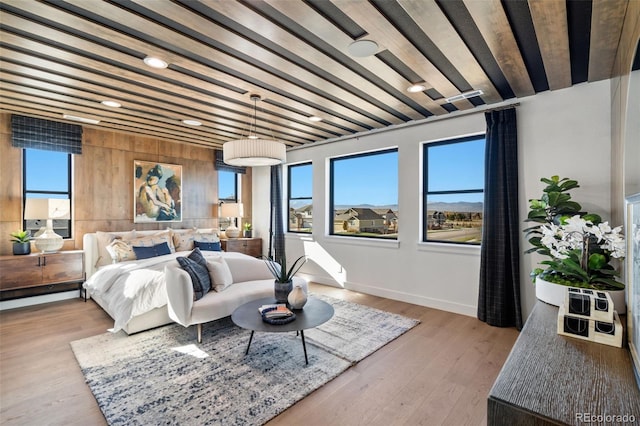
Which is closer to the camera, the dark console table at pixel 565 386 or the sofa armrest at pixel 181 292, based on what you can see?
the dark console table at pixel 565 386

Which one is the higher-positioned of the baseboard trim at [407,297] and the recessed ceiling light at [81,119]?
the recessed ceiling light at [81,119]

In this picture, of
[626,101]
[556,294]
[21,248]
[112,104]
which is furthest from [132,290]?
[626,101]

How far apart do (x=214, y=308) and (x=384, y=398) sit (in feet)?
5.96

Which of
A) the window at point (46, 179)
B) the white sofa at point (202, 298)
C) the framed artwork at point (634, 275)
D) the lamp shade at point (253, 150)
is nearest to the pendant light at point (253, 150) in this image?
the lamp shade at point (253, 150)

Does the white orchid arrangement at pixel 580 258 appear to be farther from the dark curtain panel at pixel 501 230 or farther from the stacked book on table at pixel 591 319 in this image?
the dark curtain panel at pixel 501 230

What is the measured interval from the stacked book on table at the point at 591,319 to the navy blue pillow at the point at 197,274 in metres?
2.98

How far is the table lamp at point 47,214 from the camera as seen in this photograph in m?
3.98

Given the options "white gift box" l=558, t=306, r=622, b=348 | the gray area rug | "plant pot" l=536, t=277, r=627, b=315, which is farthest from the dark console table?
the gray area rug

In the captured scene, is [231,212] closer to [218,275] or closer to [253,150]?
[218,275]

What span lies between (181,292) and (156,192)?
316cm

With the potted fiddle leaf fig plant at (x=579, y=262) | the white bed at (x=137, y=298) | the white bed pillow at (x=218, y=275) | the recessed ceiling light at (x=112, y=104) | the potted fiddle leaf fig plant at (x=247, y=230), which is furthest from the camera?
the potted fiddle leaf fig plant at (x=247, y=230)

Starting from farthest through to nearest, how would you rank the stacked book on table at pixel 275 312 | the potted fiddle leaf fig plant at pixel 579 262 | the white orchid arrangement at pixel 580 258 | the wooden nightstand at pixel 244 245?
the wooden nightstand at pixel 244 245, the stacked book on table at pixel 275 312, the white orchid arrangement at pixel 580 258, the potted fiddle leaf fig plant at pixel 579 262

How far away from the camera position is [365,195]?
17.2 feet

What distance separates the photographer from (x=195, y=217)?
5977 mm
